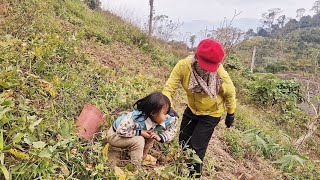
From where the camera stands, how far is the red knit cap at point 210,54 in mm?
2693

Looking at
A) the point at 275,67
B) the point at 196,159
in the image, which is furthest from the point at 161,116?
the point at 275,67

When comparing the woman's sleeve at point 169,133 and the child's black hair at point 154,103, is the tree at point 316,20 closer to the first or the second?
the woman's sleeve at point 169,133

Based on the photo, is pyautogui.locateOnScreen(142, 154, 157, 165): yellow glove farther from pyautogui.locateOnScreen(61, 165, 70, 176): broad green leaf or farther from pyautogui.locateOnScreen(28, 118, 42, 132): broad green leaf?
pyautogui.locateOnScreen(28, 118, 42, 132): broad green leaf

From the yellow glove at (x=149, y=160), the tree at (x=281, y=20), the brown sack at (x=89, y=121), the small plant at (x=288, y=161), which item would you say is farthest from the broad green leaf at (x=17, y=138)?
the tree at (x=281, y=20)

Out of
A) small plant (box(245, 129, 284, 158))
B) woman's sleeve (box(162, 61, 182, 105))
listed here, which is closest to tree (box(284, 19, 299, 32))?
small plant (box(245, 129, 284, 158))

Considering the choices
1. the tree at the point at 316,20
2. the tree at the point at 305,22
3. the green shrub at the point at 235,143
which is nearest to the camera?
the green shrub at the point at 235,143

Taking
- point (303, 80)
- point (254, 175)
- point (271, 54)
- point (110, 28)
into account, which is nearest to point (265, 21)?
point (271, 54)

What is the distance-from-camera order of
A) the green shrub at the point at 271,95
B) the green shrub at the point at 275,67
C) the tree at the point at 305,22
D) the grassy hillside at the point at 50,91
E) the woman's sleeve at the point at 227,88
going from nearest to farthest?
the grassy hillside at the point at 50,91 → the woman's sleeve at the point at 227,88 → the green shrub at the point at 271,95 → the green shrub at the point at 275,67 → the tree at the point at 305,22

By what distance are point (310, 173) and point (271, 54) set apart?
25.8m

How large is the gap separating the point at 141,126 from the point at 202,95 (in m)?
0.66

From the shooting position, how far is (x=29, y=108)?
2668 mm

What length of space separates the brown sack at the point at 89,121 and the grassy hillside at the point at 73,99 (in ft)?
0.24

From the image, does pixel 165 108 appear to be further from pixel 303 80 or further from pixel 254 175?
pixel 303 80

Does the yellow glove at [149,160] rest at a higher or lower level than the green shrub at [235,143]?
higher
